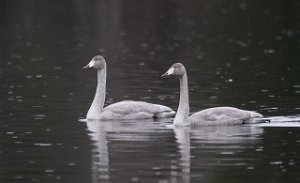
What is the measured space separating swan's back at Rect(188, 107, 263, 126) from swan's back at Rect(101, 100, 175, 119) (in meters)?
1.69

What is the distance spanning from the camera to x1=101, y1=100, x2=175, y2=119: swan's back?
2611 cm

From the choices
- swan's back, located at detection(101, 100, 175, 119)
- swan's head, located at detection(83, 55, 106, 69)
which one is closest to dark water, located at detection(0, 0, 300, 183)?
swan's back, located at detection(101, 100, 175, 119)

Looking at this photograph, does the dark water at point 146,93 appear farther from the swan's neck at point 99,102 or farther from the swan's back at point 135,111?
the swan's neck at point 99,102

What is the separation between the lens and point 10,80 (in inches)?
1353

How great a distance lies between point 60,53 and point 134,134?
2238 centimetres

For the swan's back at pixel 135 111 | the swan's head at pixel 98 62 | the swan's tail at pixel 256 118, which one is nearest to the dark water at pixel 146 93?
the swan's back at pixel 135 111

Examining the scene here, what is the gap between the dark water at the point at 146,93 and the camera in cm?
1939

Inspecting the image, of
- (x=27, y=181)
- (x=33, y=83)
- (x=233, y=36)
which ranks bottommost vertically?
(x=27, y=181)

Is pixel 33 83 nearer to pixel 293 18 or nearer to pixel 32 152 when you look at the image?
pixel 32 152

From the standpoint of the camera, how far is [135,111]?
86.0ft

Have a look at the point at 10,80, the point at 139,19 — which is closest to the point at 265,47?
the point at 10,80

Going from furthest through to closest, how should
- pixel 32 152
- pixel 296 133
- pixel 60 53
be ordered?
1. pixel 60 53
2. pixel 296 133
3. pixel 32 152

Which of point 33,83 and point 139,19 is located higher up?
point 139,19

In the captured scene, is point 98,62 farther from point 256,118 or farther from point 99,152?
point 99,152
